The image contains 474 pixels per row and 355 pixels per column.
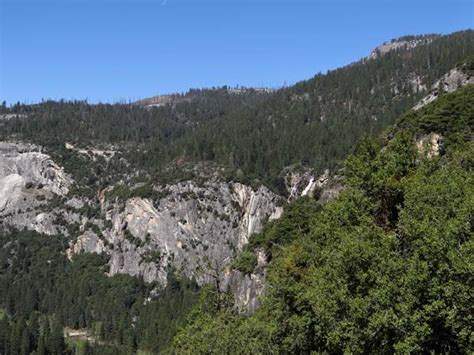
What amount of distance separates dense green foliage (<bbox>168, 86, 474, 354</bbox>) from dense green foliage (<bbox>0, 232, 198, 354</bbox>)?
85318mm

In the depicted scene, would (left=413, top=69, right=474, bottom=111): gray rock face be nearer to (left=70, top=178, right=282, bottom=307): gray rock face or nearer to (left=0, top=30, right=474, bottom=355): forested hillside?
(left=0, top=30, right=474, bottom=355): forested hillside

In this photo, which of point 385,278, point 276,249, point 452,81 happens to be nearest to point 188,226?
point 452,81

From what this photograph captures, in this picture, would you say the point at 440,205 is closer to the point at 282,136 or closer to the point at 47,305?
the point at 47,305

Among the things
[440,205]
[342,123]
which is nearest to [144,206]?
[342,123]

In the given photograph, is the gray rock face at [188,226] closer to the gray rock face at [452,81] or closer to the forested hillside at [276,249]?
the forested hillside at [276,249]

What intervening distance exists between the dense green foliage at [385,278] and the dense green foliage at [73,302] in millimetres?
85318

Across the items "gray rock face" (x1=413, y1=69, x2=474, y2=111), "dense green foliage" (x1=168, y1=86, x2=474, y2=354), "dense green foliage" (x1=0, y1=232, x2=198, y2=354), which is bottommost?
"dense green foliage" (x1=0, y1=232, x2=198, y2=354)

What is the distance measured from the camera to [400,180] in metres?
38.0

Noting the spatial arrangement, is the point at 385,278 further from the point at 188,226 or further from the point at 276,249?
the point at 188,226

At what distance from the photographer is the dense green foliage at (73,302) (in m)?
125

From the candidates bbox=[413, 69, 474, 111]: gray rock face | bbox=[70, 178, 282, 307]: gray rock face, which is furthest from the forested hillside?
bbox=[413, 69, 474, 111]: gray rock face

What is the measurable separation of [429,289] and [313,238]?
59.1ft

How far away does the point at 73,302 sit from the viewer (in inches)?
6220

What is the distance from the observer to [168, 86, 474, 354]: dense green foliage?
2355 centimetres
